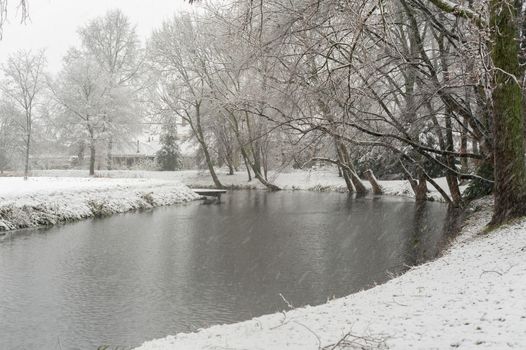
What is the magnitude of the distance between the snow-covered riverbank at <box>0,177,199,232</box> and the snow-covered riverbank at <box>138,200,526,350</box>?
1294cm

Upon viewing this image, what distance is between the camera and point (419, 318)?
482cm

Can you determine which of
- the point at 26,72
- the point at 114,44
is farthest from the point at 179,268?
the point at 114,44

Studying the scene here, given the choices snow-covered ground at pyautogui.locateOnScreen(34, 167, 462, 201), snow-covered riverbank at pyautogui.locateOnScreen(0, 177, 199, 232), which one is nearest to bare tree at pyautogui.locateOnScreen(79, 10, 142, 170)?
snow-covered ground at pyautogui.locateOnScreen(34, 167, 462, 201)

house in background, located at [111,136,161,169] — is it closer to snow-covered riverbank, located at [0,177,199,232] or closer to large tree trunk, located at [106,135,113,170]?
large tree trunk, located at [106,135,113,170]

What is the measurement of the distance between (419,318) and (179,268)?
292 inches

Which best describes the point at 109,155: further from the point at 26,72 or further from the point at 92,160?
the point at 26,72

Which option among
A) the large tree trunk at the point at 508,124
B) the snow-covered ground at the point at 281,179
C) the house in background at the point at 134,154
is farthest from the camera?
the house in background at the point at 134,154

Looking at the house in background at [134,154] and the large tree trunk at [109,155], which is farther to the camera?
the house in background at [134,154]

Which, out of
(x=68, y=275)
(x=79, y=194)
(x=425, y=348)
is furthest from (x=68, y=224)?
(x=425, y=348)

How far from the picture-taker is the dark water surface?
774 centimetres

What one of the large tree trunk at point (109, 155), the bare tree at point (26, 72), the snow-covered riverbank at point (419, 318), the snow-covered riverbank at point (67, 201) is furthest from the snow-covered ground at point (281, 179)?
the snow-covered riverbank at point (419, 318)

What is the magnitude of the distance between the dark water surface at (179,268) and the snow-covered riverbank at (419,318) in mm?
1928

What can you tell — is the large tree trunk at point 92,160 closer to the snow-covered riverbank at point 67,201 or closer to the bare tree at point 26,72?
the bare tree at point 26,72

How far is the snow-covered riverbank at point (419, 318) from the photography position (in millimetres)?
4113
